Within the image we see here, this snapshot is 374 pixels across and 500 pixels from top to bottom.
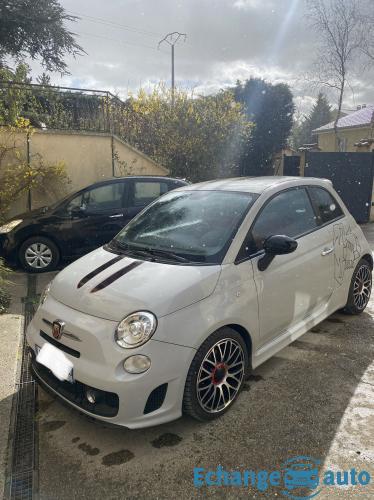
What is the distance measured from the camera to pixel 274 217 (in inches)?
125

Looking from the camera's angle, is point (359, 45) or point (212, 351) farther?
point (359, 45)

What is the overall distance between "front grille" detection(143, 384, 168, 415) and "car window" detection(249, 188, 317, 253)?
3.88ft

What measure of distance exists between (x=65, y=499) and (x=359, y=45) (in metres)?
16.8

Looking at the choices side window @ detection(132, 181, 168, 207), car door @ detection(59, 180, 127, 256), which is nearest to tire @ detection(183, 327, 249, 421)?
car door @ detection(59, 180, 127, 256)

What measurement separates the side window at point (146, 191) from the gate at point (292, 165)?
8.09 m

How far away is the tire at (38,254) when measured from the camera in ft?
20.2

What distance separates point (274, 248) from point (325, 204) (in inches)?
52.1

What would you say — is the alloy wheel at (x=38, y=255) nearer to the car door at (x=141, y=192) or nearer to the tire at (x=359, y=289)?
the car door at (x=141, y=192)

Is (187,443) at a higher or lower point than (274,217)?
lower

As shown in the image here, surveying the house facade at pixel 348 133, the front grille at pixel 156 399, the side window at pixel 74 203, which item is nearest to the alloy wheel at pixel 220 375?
the front grille at pixel 156 399

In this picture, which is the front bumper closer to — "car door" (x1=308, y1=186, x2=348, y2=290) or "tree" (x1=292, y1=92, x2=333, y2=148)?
"car door" (x1=308, y1=186, x2=348, y2=290)

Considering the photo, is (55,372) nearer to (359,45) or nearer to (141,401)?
(141,401)

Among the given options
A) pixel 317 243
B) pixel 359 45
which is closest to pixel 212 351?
pixel 317 243

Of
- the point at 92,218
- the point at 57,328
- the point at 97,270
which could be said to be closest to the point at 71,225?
the point at 92,218
